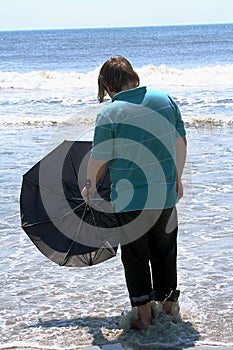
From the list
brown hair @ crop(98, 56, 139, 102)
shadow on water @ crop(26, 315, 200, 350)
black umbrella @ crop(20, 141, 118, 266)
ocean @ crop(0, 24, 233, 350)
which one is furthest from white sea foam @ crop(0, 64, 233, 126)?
brown hair @ crop(98, 56, 139, 102)

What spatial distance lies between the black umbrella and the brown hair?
2.47 ft

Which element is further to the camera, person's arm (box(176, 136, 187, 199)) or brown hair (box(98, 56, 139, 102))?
person's arm (box(176, 136, 187, 199))

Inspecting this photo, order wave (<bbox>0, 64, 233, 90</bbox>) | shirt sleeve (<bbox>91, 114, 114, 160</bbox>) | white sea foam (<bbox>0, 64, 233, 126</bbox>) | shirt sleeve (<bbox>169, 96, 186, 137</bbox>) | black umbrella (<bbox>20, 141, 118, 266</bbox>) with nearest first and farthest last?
1. shirt sleeve (<bbox>91, 114, 114, 160</bbox>)
2. shirt sleeve (<bbox>169, 96, 186, 137</bbox>)
3. black umbrella (<bbox>20, 141, 118, 266</bbox>)
4. white sea foam (<bbox>0, 64, 233, 126</bbox>)
5. wave (<bbox>0, 64, 233, 90</bbox>)

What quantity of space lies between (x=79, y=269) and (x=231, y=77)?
22150mm

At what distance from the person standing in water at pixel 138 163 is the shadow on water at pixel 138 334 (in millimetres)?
214

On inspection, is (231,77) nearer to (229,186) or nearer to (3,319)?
(229,186)

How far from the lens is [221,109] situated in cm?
1684

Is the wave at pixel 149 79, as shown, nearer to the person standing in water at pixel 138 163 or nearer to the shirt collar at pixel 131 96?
the person standing in water at pixel 138 163

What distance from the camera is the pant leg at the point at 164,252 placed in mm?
4254

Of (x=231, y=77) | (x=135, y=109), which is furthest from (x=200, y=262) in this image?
(x=231, y=77)

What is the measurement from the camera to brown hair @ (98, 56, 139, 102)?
13.2 feet

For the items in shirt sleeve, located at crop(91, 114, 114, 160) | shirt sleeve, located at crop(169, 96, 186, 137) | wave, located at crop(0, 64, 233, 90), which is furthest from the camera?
wave, located at crop(0, 64, 233, 90)

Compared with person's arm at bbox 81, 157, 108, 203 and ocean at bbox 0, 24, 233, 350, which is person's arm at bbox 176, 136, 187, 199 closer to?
person's arm at bbox 81, 157, 108, 203

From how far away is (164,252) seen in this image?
14.3 ft
